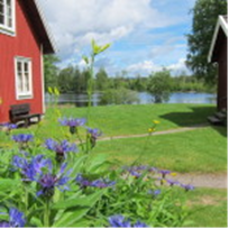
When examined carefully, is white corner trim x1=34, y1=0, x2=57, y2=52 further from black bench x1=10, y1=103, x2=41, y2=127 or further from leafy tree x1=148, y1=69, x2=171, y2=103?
leafy tree x1=148, y1=69, x2=171, y2=103

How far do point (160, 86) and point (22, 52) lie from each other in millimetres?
38370

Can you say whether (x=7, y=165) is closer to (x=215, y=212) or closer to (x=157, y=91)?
(x=215, y=212)

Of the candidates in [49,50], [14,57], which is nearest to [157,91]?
[49,50]

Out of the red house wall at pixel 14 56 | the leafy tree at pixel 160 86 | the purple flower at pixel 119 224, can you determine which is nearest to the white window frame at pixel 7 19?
the red house wall at pixel 14 56

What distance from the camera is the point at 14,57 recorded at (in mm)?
13672

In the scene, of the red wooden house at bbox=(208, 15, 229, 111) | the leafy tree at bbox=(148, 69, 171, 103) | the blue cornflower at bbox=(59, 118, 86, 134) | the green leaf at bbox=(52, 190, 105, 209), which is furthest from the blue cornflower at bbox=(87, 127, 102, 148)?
the leafy tree at bbox=(148, 69, 171, 103)

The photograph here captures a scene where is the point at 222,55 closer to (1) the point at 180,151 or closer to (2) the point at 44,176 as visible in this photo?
(1) the point at 180,151

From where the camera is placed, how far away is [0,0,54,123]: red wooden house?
1299 centimetres

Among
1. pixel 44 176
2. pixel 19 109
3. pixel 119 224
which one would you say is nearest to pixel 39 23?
pixel 19 109

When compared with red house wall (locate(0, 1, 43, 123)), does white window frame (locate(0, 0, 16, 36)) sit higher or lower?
higher

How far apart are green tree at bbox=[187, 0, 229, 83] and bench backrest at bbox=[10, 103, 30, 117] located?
67.8 ft

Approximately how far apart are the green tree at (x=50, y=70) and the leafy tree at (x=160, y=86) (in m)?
14.7

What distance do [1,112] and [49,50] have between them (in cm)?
534

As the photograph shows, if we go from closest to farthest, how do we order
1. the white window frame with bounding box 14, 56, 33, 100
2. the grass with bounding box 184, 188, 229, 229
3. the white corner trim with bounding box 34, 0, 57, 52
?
1. the grass with bounding box 184, 188, 229, 229
2. the white window frame with bounding box 14, 56, 33, 100
3. the white corner trim with bounding box 34, 0, 57, 52
